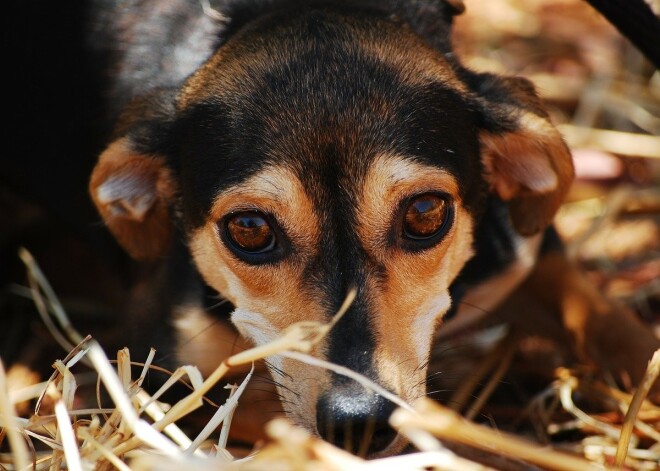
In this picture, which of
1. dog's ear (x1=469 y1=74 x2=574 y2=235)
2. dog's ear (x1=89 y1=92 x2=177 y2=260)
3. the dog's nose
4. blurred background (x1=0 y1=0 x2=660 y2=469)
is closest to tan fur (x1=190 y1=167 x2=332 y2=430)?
the dog's nose

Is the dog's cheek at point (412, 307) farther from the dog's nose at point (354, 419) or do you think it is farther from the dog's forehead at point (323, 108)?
the dog's forehead at point (323, 108)

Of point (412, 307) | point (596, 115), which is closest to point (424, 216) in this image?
point (412, 307)

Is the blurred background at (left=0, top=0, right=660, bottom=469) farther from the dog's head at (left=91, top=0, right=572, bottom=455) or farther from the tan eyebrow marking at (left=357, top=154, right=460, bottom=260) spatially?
the tan eyebrow marking at (left=357, top=154, right=460, bottom=260)

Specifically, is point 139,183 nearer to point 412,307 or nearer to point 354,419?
point 412,307

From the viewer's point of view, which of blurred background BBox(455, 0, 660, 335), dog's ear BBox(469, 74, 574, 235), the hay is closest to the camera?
the hay

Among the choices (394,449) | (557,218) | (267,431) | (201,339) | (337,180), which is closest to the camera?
(267,431)

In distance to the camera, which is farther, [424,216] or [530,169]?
[530,169]

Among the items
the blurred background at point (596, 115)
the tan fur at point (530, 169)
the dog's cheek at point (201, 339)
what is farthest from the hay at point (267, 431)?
the blurred background at point (596, 115)
